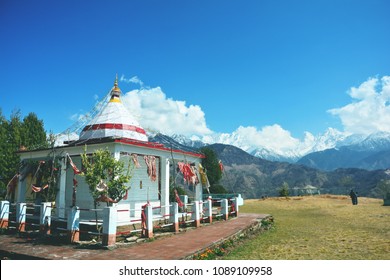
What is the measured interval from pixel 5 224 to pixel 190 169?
10577 mm

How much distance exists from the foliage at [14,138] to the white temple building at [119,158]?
13.9 m

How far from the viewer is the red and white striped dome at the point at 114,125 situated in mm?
18469

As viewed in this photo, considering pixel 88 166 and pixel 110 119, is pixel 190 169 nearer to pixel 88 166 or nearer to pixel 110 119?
pixel 110 119

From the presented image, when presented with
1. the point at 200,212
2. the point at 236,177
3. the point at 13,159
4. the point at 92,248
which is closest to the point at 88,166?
the point at 92,248

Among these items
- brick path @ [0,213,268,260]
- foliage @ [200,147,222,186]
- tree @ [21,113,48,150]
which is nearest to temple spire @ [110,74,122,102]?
brick path @ [0,213,268,260]

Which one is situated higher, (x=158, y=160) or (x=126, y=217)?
(x=158, y=160)

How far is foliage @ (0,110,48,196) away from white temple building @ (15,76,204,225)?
13.9 meters

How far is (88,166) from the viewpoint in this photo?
13445 mm

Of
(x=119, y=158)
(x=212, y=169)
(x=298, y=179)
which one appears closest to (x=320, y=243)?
(x=119, y=158)

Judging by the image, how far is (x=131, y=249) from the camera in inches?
438

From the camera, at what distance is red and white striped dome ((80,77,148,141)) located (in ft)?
60.6

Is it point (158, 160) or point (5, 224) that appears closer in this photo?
point (5, 224)
